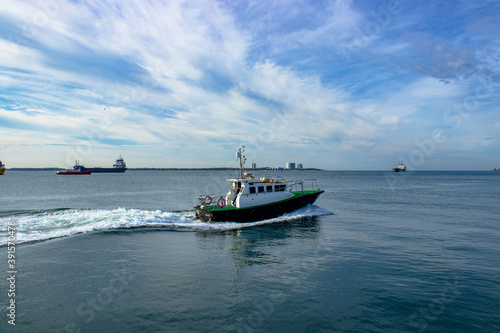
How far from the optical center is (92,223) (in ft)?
81.0

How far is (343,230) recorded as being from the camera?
24.5 m

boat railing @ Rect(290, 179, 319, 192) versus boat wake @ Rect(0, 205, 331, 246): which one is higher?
boat railing @ Rect(290, 179, 319, 192)

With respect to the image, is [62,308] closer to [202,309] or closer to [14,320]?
[14,320]

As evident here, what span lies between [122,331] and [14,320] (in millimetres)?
4146

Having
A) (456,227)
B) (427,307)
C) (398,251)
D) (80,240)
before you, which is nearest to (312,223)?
(398,251)

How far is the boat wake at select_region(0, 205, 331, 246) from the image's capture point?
21359 mm

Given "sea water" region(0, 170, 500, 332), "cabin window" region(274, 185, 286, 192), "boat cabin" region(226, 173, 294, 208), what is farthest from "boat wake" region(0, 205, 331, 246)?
"cabin window" region(274, 185, 286, 192)

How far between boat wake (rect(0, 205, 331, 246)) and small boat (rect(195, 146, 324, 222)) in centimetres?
69

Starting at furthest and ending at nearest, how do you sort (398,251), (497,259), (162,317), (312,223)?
1. (312,223)
2. (398,251)
3. (497,259)
4. (162,317)

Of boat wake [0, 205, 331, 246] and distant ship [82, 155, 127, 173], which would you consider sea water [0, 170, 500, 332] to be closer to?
boat wake [0, 205, 331, 246]

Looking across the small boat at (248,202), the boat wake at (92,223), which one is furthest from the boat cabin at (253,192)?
the boat wake at (92,223)

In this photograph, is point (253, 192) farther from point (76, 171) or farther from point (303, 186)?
point (76, 171)

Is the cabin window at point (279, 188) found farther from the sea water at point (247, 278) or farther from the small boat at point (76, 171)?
the small boat at point (76, 171)

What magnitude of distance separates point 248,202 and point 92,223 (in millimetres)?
14817
